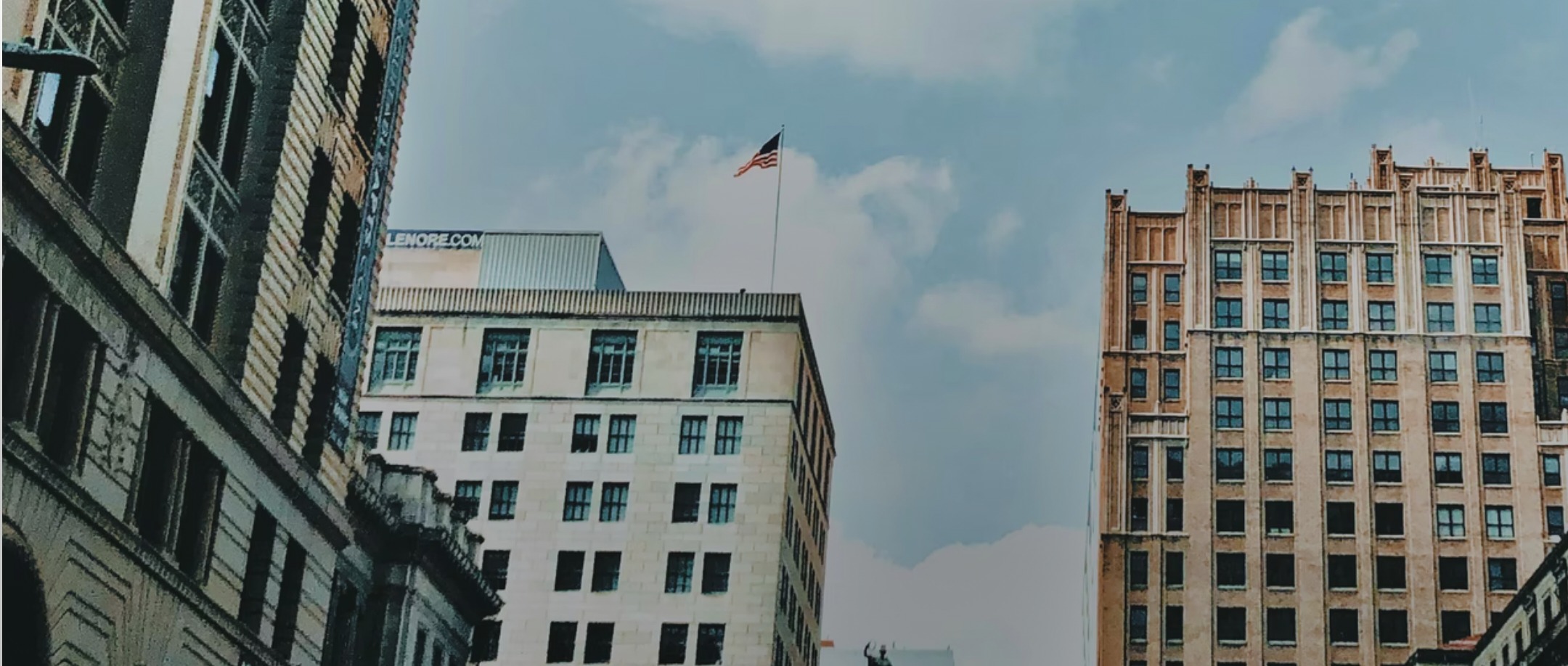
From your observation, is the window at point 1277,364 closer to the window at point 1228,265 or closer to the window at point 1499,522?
the window at point 1228,265

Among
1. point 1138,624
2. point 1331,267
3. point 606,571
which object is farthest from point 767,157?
point 1331,267

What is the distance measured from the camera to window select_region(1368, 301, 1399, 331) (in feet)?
376

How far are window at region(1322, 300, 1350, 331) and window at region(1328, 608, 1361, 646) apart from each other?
17132 millimetres

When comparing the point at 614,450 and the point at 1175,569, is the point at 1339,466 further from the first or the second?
the point at 614,450

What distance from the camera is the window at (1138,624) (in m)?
107

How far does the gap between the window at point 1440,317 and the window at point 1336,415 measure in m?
6.82

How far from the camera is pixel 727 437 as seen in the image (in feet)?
294

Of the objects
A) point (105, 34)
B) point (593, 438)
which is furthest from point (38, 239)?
point (593, 438)

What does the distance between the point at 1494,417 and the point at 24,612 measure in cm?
9562

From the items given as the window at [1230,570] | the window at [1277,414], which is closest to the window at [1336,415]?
the window at [1277,414]

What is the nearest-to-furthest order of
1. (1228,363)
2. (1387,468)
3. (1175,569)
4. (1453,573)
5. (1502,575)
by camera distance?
(1502,575) < (1453,573) < (1175,569) < (1387,468) < (1228,363)

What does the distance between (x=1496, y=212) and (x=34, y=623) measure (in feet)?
332

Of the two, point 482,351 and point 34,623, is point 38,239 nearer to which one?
point 34,623

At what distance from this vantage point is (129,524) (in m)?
35.2
